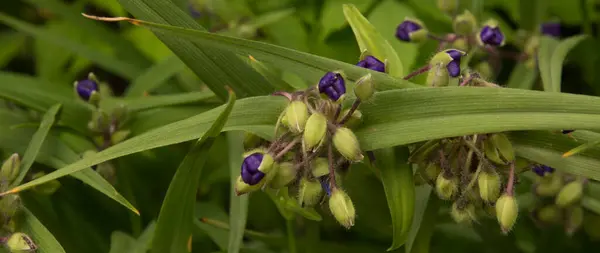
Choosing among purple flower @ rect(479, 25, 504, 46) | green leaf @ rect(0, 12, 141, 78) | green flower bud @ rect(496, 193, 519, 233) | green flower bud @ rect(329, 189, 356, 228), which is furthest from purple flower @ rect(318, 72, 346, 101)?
green leaf @ rect(0, 12, 141, 78)

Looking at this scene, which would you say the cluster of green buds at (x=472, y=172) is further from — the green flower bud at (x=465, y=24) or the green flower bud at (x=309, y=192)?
the green flower bud at (x=465, y=24)

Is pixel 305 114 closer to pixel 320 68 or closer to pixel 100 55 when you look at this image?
pixel 320 68

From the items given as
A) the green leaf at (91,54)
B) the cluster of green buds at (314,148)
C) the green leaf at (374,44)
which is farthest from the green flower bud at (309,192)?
the green leaf at (91,54)

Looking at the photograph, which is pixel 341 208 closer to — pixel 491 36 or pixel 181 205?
pixel 181 205

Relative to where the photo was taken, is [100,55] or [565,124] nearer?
[565,124]

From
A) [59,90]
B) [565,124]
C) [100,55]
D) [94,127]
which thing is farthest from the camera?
[100,55]

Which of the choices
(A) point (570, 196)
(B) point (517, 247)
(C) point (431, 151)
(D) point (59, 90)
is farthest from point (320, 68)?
(D) point (59, 90)

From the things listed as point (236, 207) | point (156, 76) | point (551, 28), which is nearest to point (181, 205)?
point (236, 207)
